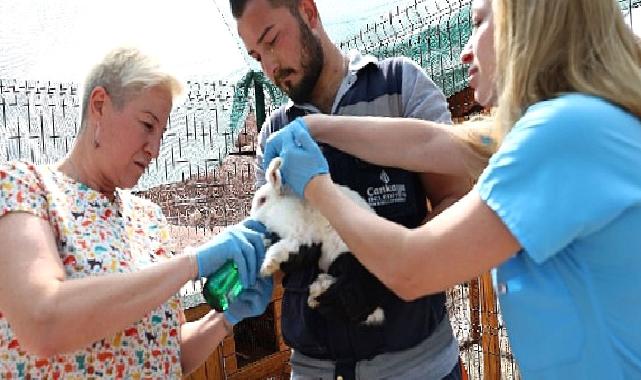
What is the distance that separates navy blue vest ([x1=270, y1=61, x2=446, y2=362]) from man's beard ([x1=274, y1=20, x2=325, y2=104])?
0.12 metres

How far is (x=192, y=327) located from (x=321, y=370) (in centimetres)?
43

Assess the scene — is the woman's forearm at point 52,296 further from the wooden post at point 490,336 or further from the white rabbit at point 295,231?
the wooden post at point 490,336

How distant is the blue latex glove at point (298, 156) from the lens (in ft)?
4.35

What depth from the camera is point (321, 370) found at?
1.46m

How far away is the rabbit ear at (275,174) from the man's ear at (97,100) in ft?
1.47

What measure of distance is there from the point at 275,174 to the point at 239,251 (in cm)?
22

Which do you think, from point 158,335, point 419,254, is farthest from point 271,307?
point 419,254

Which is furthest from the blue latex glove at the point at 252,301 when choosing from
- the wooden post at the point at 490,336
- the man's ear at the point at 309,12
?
the wooden post at the point at 490,336

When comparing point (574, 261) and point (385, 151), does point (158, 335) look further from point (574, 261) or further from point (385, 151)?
point (574, 261)

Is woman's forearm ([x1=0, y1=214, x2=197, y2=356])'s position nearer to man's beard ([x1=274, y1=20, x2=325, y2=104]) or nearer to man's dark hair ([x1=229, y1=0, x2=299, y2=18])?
man's beard ([x1=274, y1=20, x2=325, y2=104])

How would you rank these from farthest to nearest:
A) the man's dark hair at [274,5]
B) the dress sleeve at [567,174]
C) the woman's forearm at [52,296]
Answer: the man's dark hair at [274,5] → the woman's forearm at [52,296] → the dress sleeve at [567,174]

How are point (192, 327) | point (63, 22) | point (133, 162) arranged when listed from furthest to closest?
1. point (63, 22)
2. point (192, 327)
3. point (133, 162)

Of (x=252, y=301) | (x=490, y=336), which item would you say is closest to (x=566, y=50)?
(x=252, y=301)

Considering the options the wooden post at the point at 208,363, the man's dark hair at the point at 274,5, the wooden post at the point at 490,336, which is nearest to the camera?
the man's dark hair at the point at 274,5
